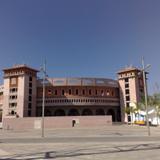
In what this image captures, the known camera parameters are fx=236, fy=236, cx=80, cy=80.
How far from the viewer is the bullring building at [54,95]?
87812 mm

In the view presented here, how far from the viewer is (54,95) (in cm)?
8975

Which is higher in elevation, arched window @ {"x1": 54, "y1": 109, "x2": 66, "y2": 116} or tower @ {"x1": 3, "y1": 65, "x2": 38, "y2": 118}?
tower @ {"x1": 3, "y1": 65, "x2": 38, "y2": 118}

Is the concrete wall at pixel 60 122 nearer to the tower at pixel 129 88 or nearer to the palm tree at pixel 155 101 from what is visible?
the palm tree at pixel 155 101

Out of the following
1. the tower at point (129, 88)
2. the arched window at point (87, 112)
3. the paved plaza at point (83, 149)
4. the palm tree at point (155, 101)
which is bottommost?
the paved plaza at point (83, 149)

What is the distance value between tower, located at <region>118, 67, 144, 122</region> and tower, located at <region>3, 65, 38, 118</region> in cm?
3557

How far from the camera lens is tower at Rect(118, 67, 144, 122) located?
95019 mm

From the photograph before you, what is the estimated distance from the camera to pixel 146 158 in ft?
38.8

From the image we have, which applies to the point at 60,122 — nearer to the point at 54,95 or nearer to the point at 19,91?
the point at 54,95

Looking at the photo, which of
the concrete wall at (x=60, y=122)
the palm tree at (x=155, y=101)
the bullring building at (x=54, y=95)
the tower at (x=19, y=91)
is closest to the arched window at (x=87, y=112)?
the bullring building at (x=54, y=95)

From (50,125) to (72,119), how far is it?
6226 mm

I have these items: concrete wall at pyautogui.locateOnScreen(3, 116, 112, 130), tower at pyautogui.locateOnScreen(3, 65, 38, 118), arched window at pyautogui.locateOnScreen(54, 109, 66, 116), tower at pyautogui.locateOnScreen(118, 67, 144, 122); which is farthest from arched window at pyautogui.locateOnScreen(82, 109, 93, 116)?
concrete wall at pyautogui.locateOnScreen(3, 116, 112, 130)

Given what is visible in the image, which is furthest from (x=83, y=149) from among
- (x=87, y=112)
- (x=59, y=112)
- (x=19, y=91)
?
(x=59, y=112)

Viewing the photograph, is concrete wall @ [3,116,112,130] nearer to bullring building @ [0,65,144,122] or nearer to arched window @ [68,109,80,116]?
bullring building @ [0,65,144,122]

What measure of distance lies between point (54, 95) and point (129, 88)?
3112 centimetres
